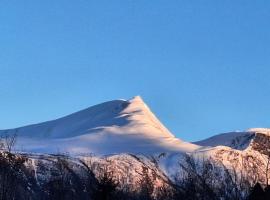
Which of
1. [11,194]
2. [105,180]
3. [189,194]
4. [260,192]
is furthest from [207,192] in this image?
[105,180]

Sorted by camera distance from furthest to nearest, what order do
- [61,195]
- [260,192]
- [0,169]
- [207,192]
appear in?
[207,192]
[61,195]
[0,169]
[260,192]

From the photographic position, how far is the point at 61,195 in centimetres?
12612

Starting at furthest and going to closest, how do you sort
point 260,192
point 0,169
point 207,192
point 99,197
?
point 207,192, point 0,169, point 260,192, point 99,197

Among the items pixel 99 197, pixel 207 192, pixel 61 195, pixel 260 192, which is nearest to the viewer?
pixel 99 197

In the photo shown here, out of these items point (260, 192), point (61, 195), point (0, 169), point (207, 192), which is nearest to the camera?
point (260, 192)

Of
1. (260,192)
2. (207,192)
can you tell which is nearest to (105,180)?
(260,192)

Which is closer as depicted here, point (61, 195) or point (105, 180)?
point (105, 180)

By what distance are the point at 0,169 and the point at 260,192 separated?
177 feet

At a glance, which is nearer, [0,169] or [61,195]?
[0,169]

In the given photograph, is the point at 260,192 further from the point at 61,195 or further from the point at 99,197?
the point at 61,195

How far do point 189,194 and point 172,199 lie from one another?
1565 inches

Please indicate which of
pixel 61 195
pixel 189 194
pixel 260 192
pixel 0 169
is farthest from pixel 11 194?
pixel 260 192

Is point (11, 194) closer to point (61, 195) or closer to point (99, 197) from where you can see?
point (61, 195)

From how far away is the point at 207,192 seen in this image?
164m
